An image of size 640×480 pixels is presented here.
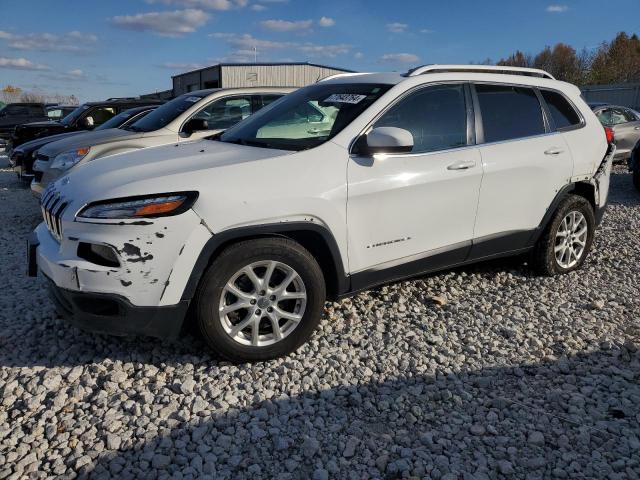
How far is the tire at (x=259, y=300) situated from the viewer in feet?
10.1

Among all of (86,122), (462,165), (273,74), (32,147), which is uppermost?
(273,74)

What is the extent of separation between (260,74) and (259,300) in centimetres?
3434

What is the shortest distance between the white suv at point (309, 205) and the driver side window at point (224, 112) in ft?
10.5

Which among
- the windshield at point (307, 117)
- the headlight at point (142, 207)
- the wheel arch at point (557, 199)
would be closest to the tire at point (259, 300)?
the headlight at point (142, 207)

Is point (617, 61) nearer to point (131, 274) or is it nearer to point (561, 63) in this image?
point (561, 63)

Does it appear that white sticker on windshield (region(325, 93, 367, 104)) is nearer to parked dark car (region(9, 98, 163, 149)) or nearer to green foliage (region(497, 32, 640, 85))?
parked dark car (region(9, 98, 163, 149))

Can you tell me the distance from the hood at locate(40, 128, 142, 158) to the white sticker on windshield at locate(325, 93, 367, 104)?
13.0 feet

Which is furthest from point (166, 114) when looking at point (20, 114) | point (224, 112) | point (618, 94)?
point (618, 94)

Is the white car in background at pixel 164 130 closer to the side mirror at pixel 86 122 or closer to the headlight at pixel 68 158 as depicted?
the headlight at pixel 68 158

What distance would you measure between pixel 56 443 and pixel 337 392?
148cm

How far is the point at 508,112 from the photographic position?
14.4 feet

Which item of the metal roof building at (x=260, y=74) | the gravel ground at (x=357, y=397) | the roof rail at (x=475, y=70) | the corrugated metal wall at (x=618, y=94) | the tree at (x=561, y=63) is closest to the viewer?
the gravel ground at (x=357, y=397)

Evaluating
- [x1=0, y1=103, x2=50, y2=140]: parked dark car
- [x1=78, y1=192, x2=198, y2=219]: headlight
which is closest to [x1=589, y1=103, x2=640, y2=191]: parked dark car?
[x1=78, y1=192, x2=198, y2=219]: headlight

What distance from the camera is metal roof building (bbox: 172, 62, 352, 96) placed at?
112ft
